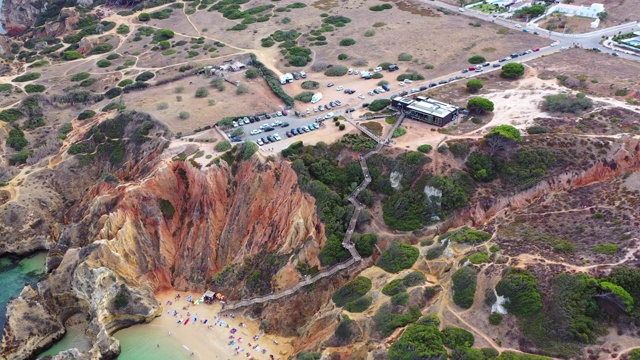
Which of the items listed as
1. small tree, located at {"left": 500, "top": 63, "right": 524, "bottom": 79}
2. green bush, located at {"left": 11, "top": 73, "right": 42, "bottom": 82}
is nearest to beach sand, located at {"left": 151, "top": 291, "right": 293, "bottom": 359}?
small tree, located at {"left": 500, "top": 63, "right": 524, "bottom": 79}

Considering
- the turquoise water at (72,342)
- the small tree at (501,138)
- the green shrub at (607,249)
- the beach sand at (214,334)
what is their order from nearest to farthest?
the green shrub at (607,249) → the beach sand at (214,334) → the turquoise water at (72,342) → the small tree at (501,138)

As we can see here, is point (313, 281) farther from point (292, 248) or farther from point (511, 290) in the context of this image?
point (511, 290)

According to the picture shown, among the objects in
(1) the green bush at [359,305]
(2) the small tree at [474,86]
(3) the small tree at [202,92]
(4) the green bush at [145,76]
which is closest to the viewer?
(1) the green bush at [359,305]

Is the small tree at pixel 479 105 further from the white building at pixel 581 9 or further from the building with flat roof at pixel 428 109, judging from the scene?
the white building at pixel 581 9

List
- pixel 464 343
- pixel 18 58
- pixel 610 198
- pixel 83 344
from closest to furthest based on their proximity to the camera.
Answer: pixel 464 343 → pixel 610 198 → pixel 83 344 → pixel 18 58

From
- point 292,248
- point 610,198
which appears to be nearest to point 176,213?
point 292,248

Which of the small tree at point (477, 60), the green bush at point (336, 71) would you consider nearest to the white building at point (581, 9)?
the small tree at point (477, 60)

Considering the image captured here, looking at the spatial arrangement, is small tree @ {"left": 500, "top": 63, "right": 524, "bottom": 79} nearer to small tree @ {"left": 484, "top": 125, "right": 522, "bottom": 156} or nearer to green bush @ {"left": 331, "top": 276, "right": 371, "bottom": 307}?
small tree @ {"left": 484, "top": 125, "right": 522, "bottom": 156}
